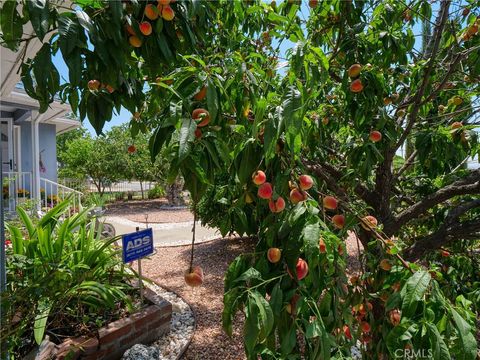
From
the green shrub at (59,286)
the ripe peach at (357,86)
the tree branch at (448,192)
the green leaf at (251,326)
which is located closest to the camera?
the green leaf at (251,326)

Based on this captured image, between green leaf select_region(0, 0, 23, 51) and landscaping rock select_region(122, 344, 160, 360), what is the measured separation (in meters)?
2.54

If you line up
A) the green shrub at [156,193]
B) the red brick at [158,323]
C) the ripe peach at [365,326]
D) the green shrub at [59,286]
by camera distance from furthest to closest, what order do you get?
the green shrub at [156,193]
the red brick at [158,323]
the green shrub at [59,286]
the ripe peach at [365,326]

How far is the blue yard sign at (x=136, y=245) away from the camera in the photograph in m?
2.99

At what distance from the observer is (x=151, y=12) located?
1067mm

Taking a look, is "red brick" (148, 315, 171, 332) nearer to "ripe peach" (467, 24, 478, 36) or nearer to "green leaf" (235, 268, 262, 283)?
"green leaf" (235, 268, 262, 283)

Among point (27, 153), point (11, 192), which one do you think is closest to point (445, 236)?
point (11, 192)

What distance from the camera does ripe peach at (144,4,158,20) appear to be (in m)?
1.06

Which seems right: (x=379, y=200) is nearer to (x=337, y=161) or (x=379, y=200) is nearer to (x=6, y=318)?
(x=337, y=161)

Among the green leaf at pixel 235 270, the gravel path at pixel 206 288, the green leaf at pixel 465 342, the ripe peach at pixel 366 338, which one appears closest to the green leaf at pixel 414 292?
the green leaf at pixel 465 342

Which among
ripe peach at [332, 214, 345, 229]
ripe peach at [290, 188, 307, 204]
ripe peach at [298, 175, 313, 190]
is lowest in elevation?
ripe peach at [332, 214, 345, 229]

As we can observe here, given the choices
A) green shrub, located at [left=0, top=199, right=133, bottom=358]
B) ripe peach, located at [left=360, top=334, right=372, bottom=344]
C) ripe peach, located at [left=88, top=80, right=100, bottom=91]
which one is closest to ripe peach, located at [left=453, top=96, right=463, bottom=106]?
ripe peach, located at [left=360, top=334, right=372, bottom=344]

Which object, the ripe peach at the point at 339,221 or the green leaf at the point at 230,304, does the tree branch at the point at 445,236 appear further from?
the green leaf at the point at 230,304

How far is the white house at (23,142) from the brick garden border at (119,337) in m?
3.80

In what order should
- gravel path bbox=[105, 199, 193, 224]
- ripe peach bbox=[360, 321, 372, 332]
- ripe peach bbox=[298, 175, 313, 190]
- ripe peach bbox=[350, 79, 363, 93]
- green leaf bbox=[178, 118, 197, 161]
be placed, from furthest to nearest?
gravel path bbox=[105, 199, 193, 224] < ripe peach bbox=[350, 79, 363, 93] < ripe peach bbox=[360, 321, 372, 332] < ripe peach bbox=[298, 175, 313, 190] < green leaf bbox=[178, 118, 197, 161]
